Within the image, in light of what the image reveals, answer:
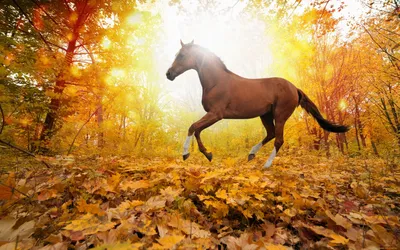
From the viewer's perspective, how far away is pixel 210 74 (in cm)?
438

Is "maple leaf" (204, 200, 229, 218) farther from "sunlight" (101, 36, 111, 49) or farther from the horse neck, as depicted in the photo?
"sunlight" (101, 36, 111, 49)

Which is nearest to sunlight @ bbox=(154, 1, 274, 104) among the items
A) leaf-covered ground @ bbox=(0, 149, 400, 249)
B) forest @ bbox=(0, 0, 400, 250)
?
forest @ bbox=(0, 0, 400, 250)

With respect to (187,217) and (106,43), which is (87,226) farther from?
(106,43)

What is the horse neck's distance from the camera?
4336 mm

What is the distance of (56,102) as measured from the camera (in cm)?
726

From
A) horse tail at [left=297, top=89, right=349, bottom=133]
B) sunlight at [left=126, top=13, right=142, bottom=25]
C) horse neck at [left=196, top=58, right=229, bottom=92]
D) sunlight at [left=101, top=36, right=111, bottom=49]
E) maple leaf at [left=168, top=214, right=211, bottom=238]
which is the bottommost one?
maple leaf at [left=168, top=214, right=211, bottom=238]

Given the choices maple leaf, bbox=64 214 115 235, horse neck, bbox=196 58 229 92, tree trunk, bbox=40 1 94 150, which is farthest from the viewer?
tree trunk, bbox=40 1 94 150

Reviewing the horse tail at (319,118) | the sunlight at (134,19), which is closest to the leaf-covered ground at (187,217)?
the horse tail at (319,118)

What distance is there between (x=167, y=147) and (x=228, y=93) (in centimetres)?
611

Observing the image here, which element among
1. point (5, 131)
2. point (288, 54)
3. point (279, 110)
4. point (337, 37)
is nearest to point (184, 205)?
point (279, 110)

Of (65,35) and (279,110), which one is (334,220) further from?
(65,35)

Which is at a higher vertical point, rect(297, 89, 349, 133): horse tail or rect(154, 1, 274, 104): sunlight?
rect(154, 1, 274, 104): sunlight

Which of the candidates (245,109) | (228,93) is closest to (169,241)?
(228,93)

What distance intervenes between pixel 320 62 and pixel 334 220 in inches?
470
